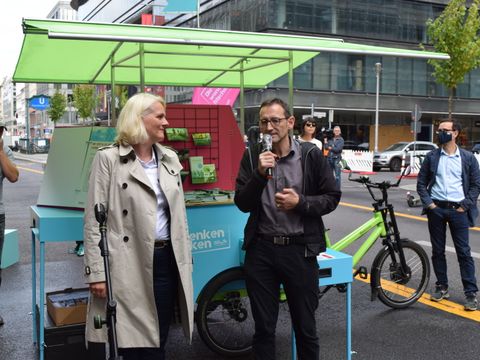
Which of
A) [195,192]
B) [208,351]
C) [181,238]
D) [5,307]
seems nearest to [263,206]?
[181,238]

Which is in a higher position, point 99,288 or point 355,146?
point 99,288

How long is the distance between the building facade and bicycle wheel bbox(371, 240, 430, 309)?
30.2 meters

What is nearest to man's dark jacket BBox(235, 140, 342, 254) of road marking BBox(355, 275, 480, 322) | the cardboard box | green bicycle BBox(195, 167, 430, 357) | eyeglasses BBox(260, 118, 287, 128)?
eyeglasses BBox(260, 118, 287, 128)

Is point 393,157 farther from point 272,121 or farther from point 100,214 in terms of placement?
point 100,214

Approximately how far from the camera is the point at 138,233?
296cm

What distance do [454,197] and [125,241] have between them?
3838 mm

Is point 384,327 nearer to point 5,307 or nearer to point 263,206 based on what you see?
point 263,206

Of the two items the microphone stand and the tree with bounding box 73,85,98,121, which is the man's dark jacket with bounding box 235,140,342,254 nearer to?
the microphone stand

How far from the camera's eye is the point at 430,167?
571 cm

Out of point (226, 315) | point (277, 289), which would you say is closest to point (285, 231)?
point (277, 289)

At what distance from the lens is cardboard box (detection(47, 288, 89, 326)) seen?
12.9ft

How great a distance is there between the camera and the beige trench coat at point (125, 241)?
2.93 meters

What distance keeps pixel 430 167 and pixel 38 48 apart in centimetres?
397

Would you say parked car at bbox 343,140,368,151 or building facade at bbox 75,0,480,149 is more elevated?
building facade at bbox 75,0,480,149
